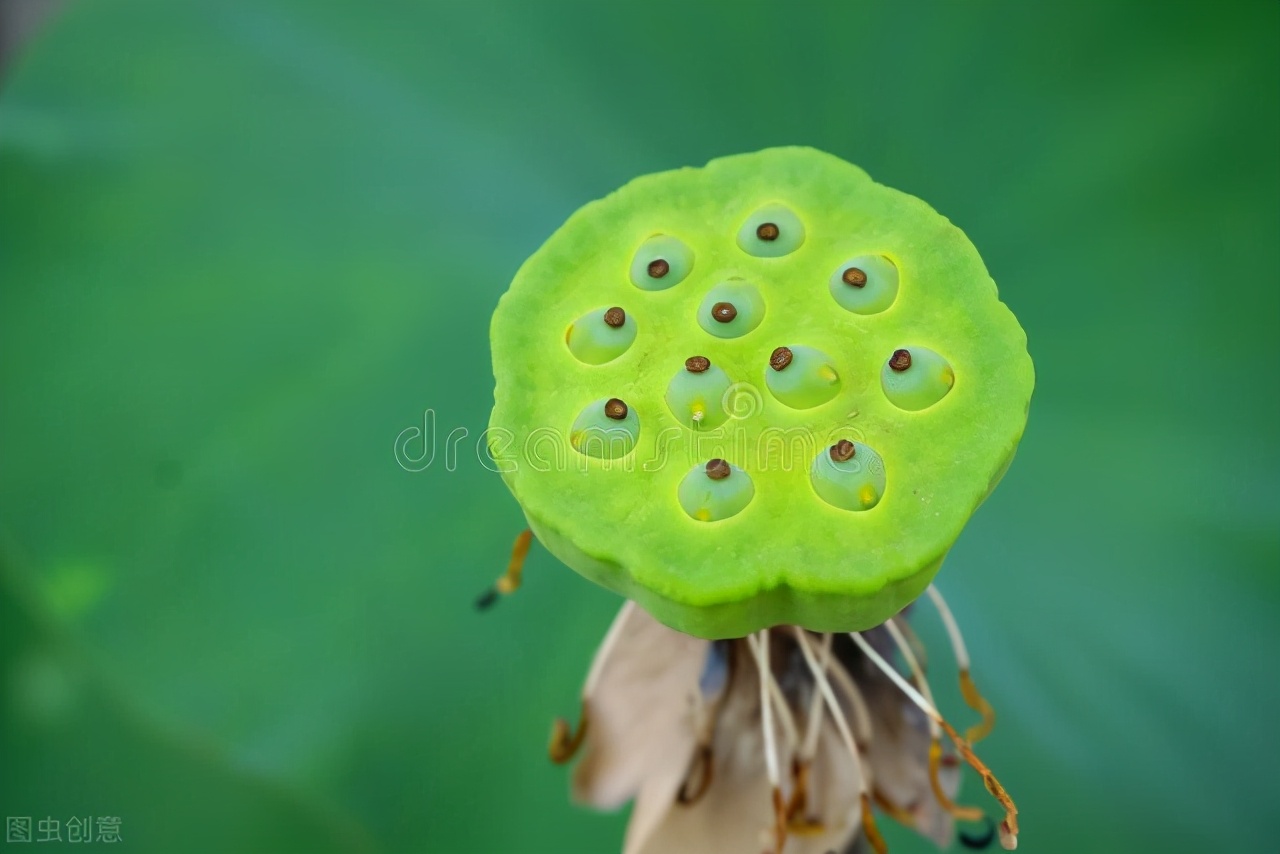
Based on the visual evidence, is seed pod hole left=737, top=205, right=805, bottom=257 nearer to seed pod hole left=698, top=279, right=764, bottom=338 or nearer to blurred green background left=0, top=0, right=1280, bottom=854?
seed pod hole left=698, top=279, right=764, bottom=338

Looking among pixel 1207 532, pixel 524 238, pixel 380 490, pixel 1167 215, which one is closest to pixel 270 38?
pixel 524 238

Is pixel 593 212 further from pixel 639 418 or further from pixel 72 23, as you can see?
pixel 72 23

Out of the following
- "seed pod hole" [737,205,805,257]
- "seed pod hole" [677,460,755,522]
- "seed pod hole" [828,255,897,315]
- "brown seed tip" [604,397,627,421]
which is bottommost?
"seed pod hole" [677,460,755,522]

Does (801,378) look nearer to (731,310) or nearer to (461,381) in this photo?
(731,310)

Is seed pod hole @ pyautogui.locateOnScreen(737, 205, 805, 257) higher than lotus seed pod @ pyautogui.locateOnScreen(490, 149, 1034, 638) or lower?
higher

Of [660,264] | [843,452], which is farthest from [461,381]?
[843,452]

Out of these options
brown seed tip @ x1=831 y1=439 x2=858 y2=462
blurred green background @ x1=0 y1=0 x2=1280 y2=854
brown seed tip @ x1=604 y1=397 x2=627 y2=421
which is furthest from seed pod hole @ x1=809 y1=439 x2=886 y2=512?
blurred green background @ x1=0 y1=0 x2=1280 y2=854
